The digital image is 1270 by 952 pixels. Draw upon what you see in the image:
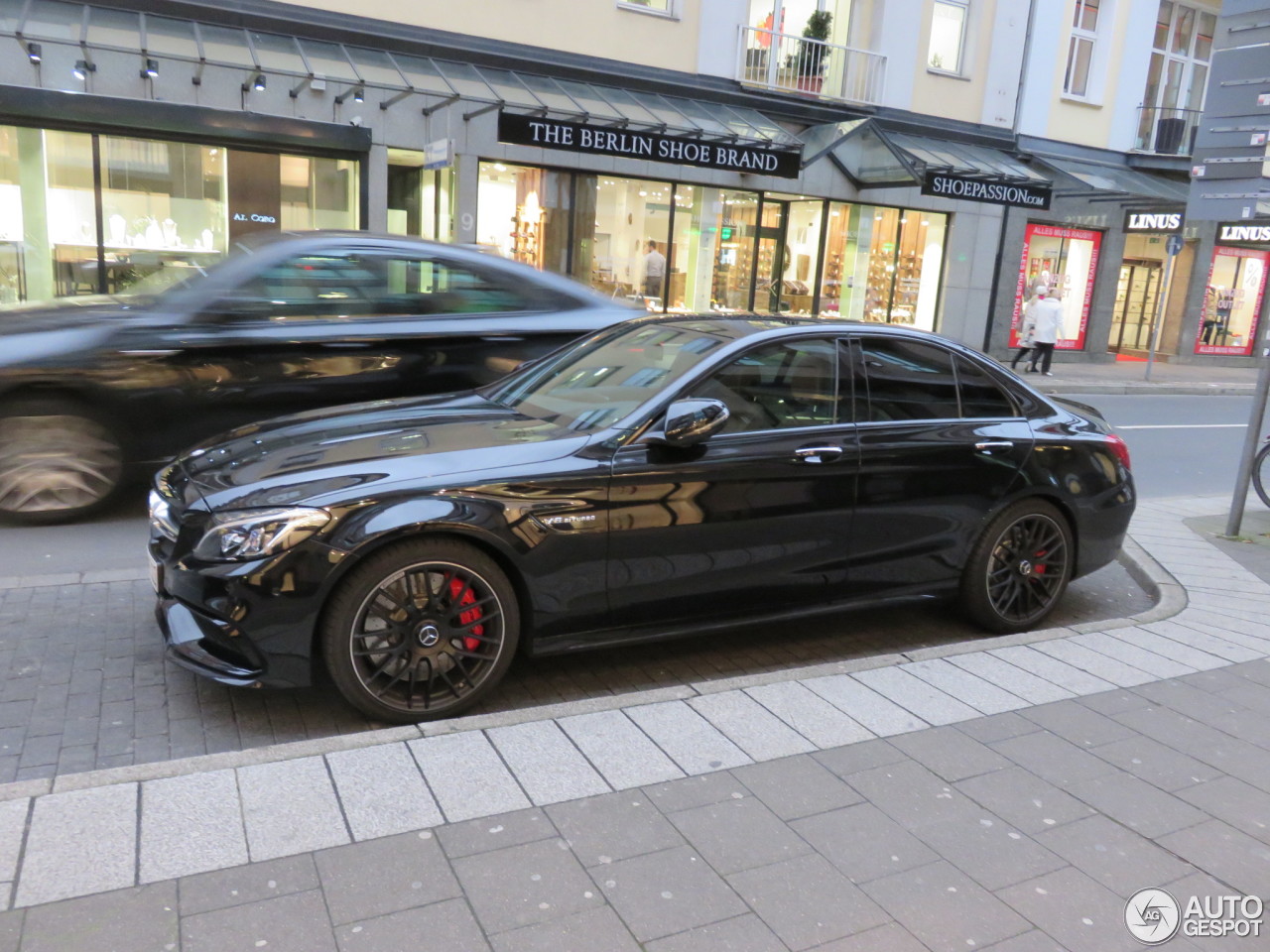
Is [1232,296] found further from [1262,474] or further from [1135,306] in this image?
[1262,474]

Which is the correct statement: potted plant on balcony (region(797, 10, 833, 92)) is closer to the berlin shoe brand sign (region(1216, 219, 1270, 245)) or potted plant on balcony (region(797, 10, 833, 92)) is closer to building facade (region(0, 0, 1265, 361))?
building facade (region(0, 0, 1265, 361))

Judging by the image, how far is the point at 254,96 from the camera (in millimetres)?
14367

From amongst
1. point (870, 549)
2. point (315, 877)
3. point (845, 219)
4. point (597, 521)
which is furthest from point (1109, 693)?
point (845, 219)

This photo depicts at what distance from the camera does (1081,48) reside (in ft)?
77.3

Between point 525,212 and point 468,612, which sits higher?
point 525,212

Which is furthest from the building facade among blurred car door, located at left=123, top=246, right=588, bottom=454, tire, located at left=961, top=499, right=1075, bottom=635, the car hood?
tire, located at left=961, top=499, right=1075, bottom=635

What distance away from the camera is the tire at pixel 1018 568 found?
519cm

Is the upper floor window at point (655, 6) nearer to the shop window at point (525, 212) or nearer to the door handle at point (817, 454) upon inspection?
the shop window at point (525, 212)

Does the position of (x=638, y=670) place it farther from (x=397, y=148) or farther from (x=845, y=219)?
(x=845, y=219)

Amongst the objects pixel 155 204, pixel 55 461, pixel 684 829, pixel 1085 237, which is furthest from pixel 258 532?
pixel 1085 237

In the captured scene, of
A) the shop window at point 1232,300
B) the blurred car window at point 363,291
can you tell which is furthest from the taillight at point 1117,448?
the shop window at point 1232,300

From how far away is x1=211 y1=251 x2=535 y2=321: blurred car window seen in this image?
21.9ft

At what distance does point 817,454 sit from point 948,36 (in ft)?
65.8

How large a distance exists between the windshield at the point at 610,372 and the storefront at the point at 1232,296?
27201 millimetres
